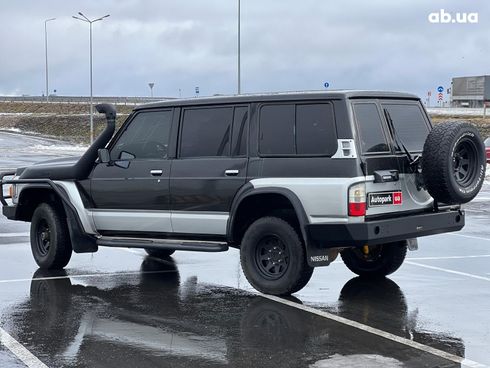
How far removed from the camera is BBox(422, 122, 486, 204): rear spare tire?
839 cm

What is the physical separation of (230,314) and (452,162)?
8.40ft

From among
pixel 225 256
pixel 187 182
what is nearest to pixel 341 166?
pixel 187 182

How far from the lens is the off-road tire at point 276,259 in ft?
27.9

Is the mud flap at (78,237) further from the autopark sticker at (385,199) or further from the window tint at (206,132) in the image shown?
the autopark sticker at (385,199)

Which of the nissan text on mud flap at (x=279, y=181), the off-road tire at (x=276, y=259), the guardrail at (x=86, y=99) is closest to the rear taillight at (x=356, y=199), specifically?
the nissan text on mud flap at (x=279, y=181)

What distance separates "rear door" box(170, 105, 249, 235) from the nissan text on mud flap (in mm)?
13

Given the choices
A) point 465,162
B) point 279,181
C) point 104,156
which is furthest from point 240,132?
point 465,162

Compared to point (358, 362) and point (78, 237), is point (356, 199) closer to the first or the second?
point (358, 362)

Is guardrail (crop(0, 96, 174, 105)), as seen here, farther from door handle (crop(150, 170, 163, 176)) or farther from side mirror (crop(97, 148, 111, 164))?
door handle (crop(150, 170, 163, 176))

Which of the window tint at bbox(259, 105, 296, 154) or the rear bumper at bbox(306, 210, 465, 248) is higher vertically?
the window tint at bbox(259, 105, 296, 154)

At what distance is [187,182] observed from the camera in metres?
9.27

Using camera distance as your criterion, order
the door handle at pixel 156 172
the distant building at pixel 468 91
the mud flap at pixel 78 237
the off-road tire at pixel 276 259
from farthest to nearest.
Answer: the distant building at pixel 468 91, the mud flap at pixel 78 237, the door handle at pixel 156 172, the off-road tire at pixel 276 259

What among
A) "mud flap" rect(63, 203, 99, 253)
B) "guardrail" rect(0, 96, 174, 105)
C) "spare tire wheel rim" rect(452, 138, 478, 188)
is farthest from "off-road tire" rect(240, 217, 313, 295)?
"guardrail" rect(0, 96, 174, 105)

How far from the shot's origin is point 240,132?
9.09 meters
